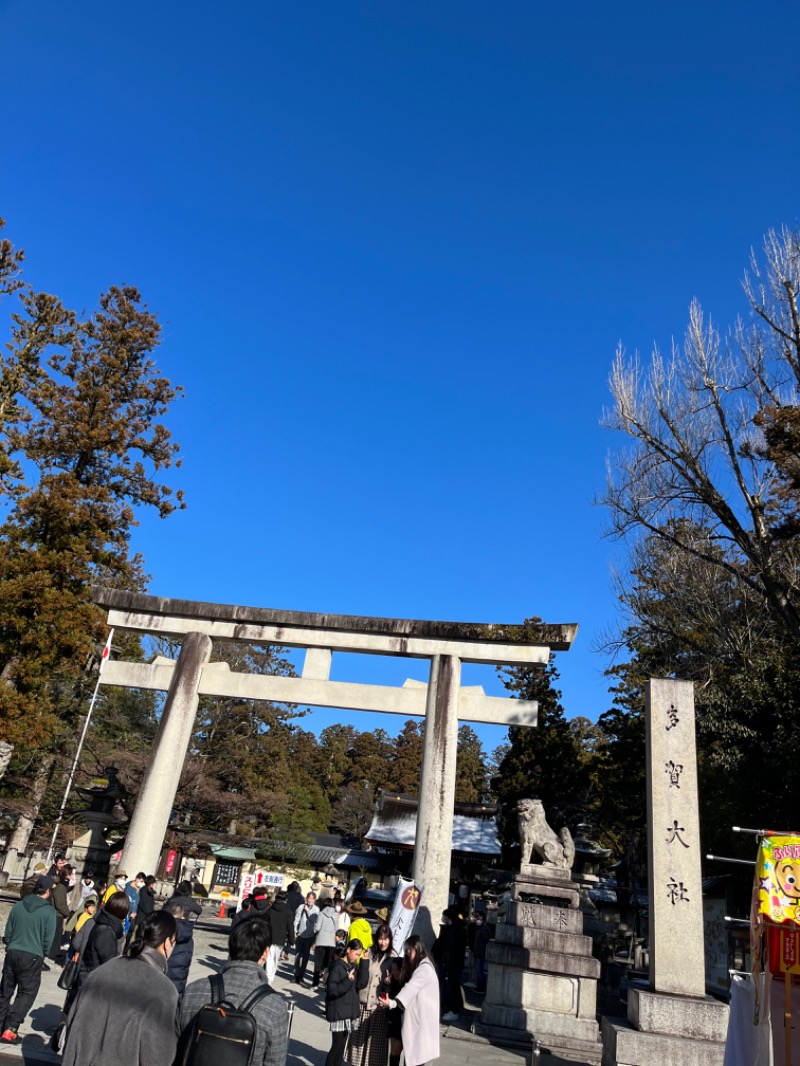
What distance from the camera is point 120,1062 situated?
312 cm

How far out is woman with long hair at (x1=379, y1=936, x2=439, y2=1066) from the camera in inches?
201

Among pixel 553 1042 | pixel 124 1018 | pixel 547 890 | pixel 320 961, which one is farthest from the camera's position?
pixel 320 961

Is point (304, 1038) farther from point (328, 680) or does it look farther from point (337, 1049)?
point (328, 680)

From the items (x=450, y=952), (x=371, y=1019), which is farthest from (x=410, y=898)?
(x=371, y=1019)

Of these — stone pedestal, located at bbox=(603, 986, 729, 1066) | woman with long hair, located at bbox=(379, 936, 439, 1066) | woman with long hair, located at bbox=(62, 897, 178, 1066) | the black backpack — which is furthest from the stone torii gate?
the black backpack

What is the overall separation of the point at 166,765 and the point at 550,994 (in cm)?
716

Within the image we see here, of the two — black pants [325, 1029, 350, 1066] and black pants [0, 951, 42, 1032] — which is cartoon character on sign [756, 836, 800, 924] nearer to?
black pants [325, 1029, 350, 1066]

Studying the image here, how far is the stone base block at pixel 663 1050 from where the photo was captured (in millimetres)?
6699

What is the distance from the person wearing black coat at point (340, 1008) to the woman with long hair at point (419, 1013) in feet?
1.98

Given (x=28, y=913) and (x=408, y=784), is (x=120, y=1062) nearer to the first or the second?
(x=28, y=913)

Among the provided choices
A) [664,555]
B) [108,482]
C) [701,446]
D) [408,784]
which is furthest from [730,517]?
[408,784]

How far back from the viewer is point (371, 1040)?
5.85 meters

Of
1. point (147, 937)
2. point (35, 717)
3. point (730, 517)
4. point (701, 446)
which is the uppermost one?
point (701, 446)

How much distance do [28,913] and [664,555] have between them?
1488cm
